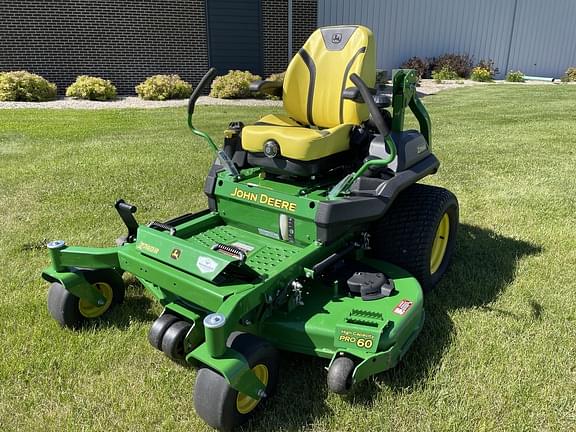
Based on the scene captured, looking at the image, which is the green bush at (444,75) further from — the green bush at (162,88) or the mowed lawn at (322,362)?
the mowed lawn at (322,362)

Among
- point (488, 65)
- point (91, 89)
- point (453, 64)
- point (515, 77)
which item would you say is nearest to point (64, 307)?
point (91, 89)

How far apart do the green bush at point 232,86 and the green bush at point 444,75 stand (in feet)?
21.7

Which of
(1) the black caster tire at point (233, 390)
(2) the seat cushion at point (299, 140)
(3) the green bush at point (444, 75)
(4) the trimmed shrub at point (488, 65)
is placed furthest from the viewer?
(4) the trimmed shrub at point (488, 65)

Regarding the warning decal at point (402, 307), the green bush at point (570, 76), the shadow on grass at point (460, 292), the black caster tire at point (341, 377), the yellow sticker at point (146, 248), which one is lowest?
the green bush at point (570, 76)

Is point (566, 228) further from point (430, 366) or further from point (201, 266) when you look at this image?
point (201, 266)

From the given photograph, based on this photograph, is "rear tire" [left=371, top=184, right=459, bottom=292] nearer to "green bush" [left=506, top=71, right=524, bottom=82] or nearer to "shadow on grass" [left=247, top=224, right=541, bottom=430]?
"shadow on grass" [left=247, top=224, right=541, bottom=430]

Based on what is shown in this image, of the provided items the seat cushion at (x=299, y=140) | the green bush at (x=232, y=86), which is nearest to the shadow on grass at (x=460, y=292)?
the seat cushion at (x=299, y=140)

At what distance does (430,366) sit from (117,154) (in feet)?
16.4

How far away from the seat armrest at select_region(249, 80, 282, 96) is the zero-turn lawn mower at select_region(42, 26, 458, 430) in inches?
0.4

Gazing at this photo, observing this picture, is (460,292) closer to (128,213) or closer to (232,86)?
(128,213)

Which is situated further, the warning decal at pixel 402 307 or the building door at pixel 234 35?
the building door at pixel 234 35

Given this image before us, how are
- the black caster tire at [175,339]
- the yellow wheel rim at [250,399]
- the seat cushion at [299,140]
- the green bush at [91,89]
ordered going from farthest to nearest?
the green bush at [91,89]
the seat cushion at [299,140]
the black caster tire at [175,339]
the yellow wheel rim at [250,399]

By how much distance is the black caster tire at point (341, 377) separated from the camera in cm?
208

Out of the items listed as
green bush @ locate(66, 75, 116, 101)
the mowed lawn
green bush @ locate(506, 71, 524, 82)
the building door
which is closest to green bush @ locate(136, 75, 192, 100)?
green bush @ locate(66, 75, 116, 101)
